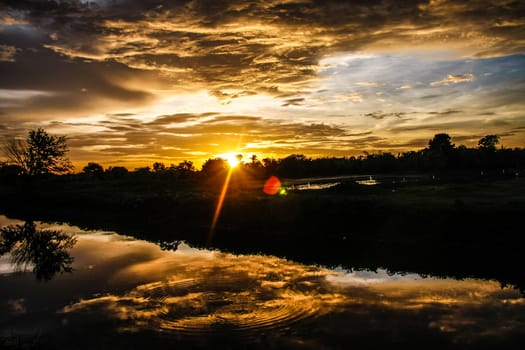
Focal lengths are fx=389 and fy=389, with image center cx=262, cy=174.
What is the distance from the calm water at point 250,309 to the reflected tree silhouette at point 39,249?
127 cm

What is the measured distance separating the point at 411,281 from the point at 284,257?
29.5ft

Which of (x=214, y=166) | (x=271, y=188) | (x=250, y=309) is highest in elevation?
(x=214, y=166)

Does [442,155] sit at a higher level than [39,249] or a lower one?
higher

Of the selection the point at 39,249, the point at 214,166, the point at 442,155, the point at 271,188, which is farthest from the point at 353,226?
the point at 442,155

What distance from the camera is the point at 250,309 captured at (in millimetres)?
15617

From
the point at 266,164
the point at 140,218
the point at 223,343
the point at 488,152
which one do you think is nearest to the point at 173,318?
the point at 223,343

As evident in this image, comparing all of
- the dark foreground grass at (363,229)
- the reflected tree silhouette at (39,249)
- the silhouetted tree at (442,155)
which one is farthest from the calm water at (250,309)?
the silhouetted tree at (442,155)

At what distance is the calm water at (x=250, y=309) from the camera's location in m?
13.2

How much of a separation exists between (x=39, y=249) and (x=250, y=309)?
82.3 feet

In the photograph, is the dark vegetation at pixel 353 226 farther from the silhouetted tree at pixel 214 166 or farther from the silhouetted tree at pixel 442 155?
the silhouetted tree at pixel 442 155

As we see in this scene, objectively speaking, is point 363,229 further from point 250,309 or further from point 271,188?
point 271,188

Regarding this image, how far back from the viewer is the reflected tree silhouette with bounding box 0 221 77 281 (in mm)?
25141

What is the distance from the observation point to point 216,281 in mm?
20000

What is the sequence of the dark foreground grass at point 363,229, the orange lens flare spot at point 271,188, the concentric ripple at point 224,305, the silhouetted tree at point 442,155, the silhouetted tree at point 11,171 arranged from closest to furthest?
the concentric ripple at point 224,305
the dark foreground grass at point 363,229
the orange lens flare spot at point 271,188
the silhouetted tree at point 11,171
the silhouetted tree at point 442,155
